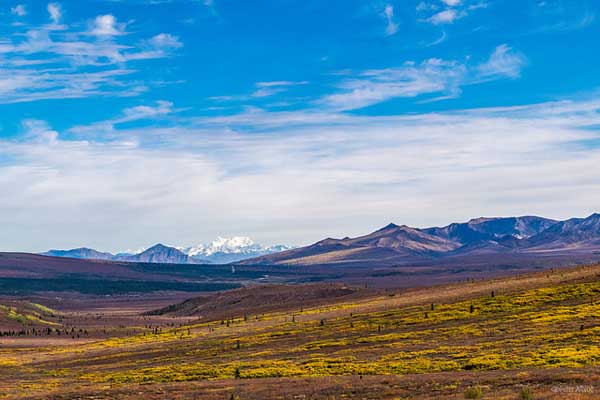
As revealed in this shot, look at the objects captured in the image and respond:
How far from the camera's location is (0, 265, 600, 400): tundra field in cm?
3906

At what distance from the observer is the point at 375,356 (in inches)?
2089

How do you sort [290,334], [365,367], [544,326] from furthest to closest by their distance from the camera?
1. [290,334]
2. [544,326]
3. [365,367]

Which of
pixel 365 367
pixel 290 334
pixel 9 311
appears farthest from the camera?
pixel 9 311

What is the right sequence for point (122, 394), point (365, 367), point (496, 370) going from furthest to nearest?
point (365, 367)
point (122, 394)
point (496, 370)

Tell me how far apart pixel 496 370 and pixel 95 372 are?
35.4m

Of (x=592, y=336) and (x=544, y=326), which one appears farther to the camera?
(x=544, y=326)

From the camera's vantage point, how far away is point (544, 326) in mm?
57312

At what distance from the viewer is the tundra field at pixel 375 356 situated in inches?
1538

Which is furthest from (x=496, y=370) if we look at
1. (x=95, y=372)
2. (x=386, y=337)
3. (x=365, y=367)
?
(x=95, y=372)

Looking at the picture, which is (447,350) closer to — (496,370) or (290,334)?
(496,370)

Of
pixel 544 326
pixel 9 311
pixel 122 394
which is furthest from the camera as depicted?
pixel 9 311

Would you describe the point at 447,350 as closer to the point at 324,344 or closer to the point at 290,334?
the point at 324,344

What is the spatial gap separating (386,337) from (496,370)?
2120cm

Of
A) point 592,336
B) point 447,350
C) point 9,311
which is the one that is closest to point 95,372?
point 447,350
